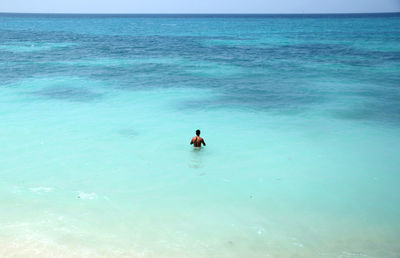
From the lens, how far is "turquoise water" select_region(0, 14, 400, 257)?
7.86 m

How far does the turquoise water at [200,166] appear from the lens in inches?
309

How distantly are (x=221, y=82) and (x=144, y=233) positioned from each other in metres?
15.8

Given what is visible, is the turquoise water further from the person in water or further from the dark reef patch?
the person in water

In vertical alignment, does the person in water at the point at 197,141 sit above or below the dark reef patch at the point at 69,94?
above

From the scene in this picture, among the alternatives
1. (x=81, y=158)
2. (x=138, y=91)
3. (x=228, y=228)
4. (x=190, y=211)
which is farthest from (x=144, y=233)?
(x=138, y=91)

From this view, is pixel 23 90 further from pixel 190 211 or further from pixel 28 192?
pixel 190 211

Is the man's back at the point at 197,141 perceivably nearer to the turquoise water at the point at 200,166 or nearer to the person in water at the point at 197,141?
the person in water at the point at 197,141

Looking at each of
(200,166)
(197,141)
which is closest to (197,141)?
(197,141)

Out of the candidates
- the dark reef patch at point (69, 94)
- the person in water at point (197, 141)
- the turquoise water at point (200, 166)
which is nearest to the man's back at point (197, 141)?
the person in water at point (197, 141)

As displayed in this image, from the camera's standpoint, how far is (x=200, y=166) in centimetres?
1135

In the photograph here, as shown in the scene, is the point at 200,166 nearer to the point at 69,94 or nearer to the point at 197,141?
the point at 197,141

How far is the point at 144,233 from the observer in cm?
802

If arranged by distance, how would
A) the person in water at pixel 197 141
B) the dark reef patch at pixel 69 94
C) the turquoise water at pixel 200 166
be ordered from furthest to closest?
the dark reef patch at pixel 69 94 → the person in water at pixel 197 141 → the turquoise water at pixel 200 166

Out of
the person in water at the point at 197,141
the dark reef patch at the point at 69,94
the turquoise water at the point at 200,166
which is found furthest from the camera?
the dark reef patch at the point at 69,94
